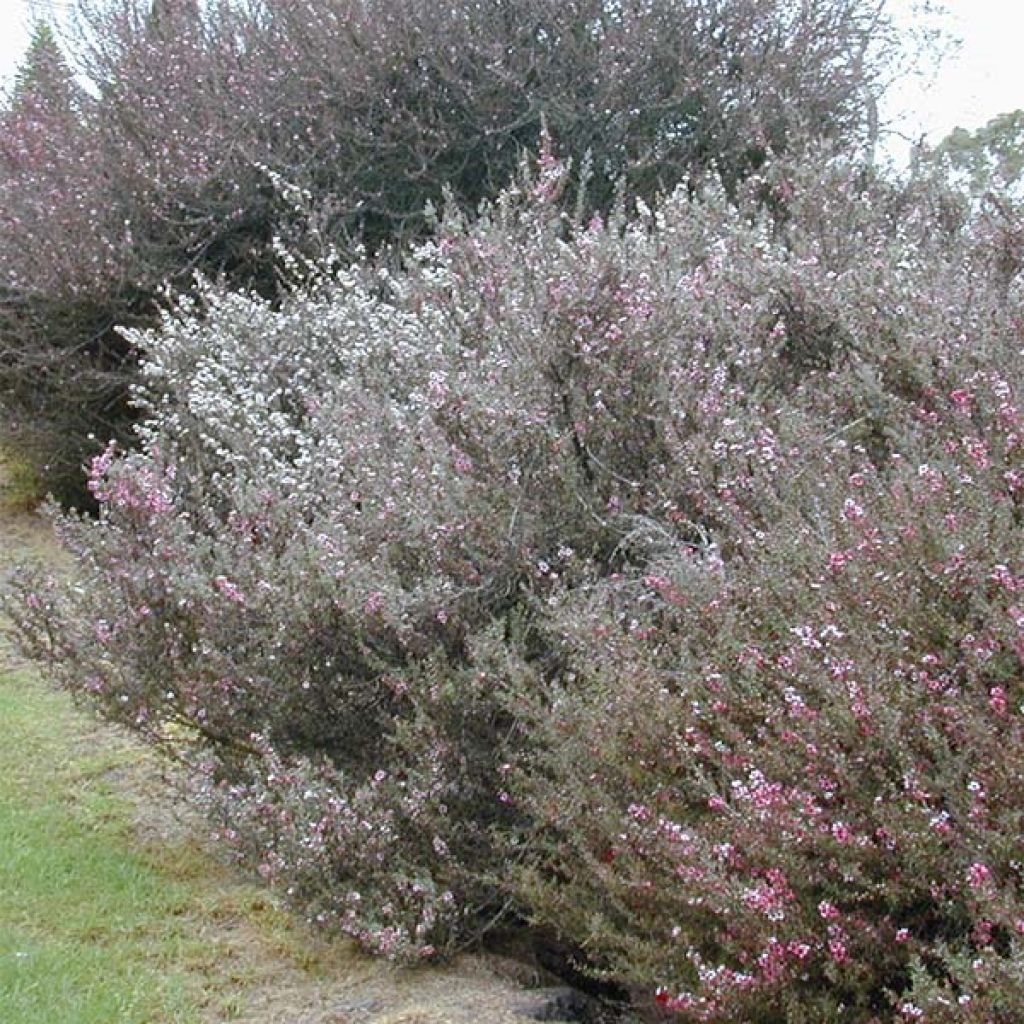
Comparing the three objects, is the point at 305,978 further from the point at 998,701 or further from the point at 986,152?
the point at 986,152

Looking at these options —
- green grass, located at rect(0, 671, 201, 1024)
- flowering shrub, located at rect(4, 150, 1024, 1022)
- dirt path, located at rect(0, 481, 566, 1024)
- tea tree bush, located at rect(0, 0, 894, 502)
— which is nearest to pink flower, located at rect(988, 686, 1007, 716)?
flowering shrub, located at rect(4, 150, 1024, 1022)

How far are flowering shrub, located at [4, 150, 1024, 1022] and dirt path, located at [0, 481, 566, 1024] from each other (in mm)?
149

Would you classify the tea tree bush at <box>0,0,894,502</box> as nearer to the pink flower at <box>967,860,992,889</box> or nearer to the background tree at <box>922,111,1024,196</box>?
the background tree at <box>922,111,1024,196</box>

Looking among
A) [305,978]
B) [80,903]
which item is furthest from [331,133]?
[305,978]

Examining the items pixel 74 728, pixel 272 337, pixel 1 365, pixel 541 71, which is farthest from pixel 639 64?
pixel 74 728

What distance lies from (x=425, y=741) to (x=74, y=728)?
126 inches

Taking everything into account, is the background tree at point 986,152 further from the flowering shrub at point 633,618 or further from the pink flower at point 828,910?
the pink flower at point 828,910

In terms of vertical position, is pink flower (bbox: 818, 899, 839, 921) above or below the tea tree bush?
below

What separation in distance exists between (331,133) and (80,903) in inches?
266

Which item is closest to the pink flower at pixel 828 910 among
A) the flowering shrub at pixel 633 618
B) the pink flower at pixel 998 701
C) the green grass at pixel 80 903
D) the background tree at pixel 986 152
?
the flowering shrub at pixel 633 618

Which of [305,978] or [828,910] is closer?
[828,910]

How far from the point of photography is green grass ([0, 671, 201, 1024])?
14.3ft

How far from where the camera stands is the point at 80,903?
5.08 metres

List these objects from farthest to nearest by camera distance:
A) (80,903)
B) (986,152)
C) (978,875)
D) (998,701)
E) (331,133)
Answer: (986,152) → (331,133) → (80,903) → (998,701) → (978,875)
